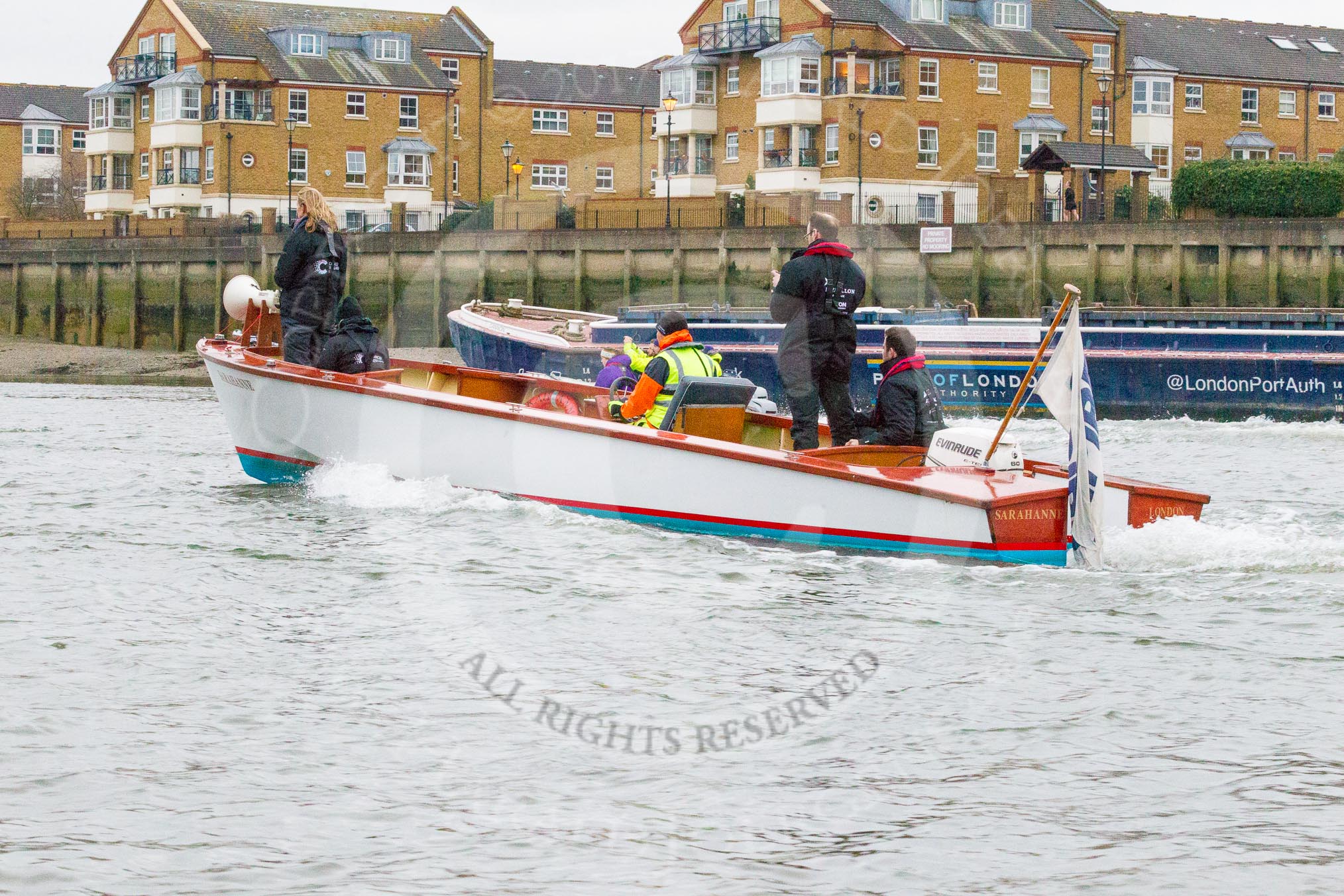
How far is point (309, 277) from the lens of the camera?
46.5 feet

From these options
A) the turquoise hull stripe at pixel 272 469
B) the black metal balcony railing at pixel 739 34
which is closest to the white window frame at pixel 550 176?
the black metal balcony railing at pixel 739 34

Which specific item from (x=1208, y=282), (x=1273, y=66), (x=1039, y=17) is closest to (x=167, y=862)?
(x=1208, y=282)

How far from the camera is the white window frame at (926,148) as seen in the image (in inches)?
2263

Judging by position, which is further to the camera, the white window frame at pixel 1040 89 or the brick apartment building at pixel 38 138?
the brick apartment building at pixel 38 138

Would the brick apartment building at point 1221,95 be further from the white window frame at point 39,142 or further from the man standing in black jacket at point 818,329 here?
the white window frame at point 39,142

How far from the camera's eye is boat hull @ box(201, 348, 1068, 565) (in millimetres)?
10984

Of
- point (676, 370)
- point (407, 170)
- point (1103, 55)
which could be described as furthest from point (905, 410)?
point (407, 170)

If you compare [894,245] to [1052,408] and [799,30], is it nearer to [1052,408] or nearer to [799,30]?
[799,30]

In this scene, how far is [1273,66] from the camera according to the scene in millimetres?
66188

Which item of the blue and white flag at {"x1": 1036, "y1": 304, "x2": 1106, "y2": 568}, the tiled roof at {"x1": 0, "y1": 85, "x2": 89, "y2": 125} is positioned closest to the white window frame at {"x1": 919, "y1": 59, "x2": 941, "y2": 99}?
the blue and white flag at {"x1": 1036, "y1": 304, "x2": 1106, "y2": 568}

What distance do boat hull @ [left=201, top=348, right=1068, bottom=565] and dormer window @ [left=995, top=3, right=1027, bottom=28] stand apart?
49944 mm

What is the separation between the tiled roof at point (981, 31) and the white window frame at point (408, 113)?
66.2ft

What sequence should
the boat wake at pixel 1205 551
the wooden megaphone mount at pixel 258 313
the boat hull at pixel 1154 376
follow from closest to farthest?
the boat wake at pixel 1205 551
the wooden megaphone mount at pixel 258 313
the boat hull at pixel 1154 376

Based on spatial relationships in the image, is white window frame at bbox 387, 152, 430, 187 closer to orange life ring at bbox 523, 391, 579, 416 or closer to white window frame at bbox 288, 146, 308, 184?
white window frame at bbox 288, 146, 308, 184
